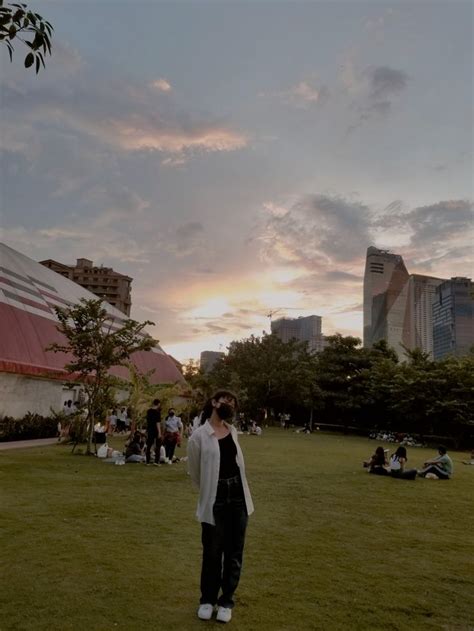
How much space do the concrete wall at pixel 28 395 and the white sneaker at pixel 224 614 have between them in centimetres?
1811

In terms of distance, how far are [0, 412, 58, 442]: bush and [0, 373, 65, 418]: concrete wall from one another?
54cm

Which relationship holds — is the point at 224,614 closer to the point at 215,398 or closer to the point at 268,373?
the point at 215,398

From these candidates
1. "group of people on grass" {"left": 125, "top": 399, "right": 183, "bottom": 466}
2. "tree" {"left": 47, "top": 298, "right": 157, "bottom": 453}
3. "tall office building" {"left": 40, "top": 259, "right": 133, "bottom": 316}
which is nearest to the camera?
"group of people on grass" {"left": 125, "top": 399, "right": 183, "bottom": 466}

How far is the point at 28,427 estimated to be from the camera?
1994cm

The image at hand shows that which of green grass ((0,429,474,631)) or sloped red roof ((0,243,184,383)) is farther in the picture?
sloped red roof ((0,243,184,383))

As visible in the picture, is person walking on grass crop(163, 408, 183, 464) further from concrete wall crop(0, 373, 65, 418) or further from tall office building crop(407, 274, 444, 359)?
tall office building crop(407, 274, 444, 359)

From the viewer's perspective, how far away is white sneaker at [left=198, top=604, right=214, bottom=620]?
162 inches

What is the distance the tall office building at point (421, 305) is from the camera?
111 meters

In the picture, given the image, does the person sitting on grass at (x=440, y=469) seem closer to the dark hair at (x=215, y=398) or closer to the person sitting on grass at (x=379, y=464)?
the person sitting on grass at (x=379, y=464)

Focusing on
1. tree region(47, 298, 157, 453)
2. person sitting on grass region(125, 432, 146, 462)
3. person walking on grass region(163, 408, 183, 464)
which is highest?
tree region(47, 298, 157, 453)

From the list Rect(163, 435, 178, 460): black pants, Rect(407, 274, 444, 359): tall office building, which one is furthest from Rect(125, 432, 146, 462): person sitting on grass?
Rect(407, 274, 444, 359): tall office building

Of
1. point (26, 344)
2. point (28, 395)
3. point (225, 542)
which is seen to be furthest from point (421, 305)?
point (225, 542)

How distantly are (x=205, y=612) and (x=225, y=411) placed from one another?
1.64m

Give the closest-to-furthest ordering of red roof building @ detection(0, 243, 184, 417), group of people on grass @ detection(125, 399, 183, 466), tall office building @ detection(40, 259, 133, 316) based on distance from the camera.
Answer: group of people on grass @ detection(125, 399, 183, 466), red roof building @ detection(0, 243, 184, 417), tall office building @ detection(40, 259, 133, 316)
